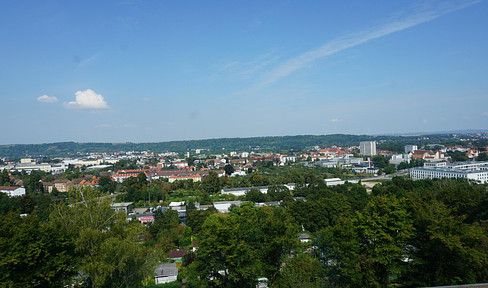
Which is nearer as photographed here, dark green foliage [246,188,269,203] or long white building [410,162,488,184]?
dark green foliage [246,188,269,203]

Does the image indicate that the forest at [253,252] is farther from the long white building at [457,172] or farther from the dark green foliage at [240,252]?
the long white building at [457,172]

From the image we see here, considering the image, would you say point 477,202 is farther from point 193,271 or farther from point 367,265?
point 193,271

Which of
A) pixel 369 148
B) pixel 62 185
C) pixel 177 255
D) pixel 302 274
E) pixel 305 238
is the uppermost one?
pixel 369 148

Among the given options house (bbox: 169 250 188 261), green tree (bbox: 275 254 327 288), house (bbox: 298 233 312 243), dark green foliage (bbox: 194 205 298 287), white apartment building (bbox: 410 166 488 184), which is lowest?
house (bbox: 169 250 188 261)

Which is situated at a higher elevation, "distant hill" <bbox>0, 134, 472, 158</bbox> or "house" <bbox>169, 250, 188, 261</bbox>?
"distant hill" <bbox>0, 134, 472, 158</bbox>

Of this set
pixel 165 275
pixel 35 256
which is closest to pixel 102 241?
pixel 35 256

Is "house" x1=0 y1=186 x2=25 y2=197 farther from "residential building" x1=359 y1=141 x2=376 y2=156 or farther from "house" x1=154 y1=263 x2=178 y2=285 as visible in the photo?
"residential building" x1=359 y1=141 x2=376 y2=156

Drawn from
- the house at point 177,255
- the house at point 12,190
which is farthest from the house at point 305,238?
the house at point 12,190

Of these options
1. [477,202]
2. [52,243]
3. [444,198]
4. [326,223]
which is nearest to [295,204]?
[326,223]

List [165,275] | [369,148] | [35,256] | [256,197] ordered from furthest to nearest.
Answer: [369,148] → [256,197] → [165,275] → [35,256]

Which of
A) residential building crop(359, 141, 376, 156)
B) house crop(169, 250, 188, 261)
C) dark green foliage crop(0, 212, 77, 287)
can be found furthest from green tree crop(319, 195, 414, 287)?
residential building crop(359, 141, 376, 156)

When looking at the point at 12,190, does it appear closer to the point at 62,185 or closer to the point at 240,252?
the point at 62,185
